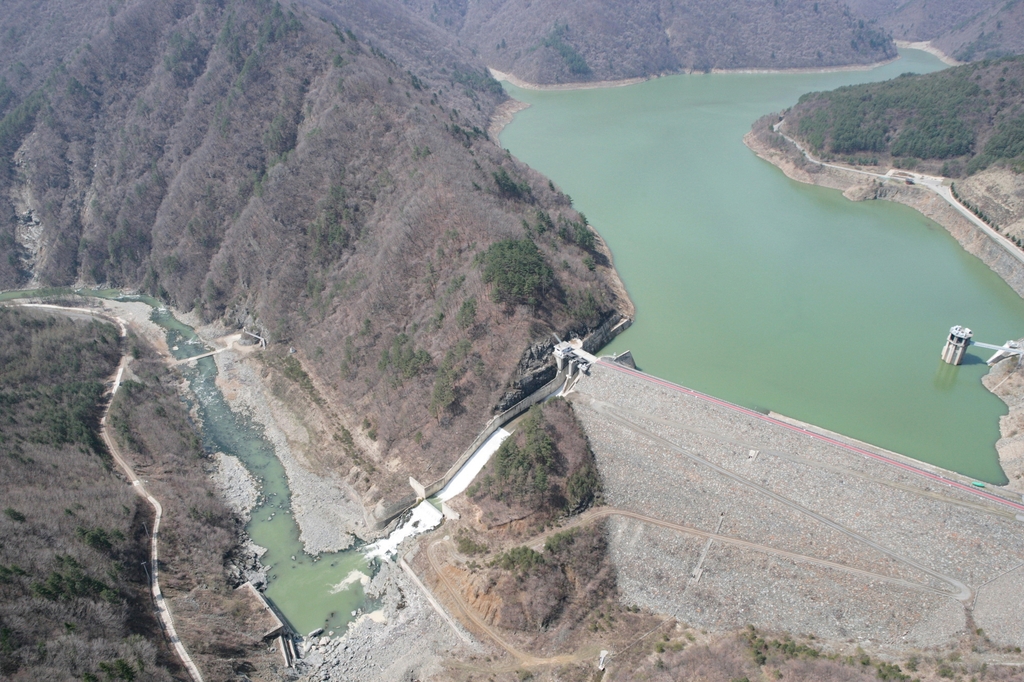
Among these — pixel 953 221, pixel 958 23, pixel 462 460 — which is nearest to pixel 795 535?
pixel 462 460

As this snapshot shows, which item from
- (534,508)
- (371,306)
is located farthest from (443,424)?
(371,306)

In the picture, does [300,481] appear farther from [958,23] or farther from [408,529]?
[958,23]

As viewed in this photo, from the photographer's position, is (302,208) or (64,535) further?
(302,208)

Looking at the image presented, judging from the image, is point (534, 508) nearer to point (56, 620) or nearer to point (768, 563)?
point (768, 563)

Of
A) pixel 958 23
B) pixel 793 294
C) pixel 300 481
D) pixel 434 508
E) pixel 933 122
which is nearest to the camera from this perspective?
pixel 434 508

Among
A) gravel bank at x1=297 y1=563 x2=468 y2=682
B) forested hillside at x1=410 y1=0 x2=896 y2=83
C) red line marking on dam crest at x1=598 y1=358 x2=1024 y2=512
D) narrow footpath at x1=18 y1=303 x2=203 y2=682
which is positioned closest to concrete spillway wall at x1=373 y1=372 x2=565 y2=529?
red line marking on dam crest at x1=598 y1=358 x2=1024 y2=512

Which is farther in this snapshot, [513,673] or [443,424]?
[443,424]

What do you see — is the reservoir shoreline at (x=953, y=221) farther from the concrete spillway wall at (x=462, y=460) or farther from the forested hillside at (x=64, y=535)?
the forested hillside at (x=64, y=535)
